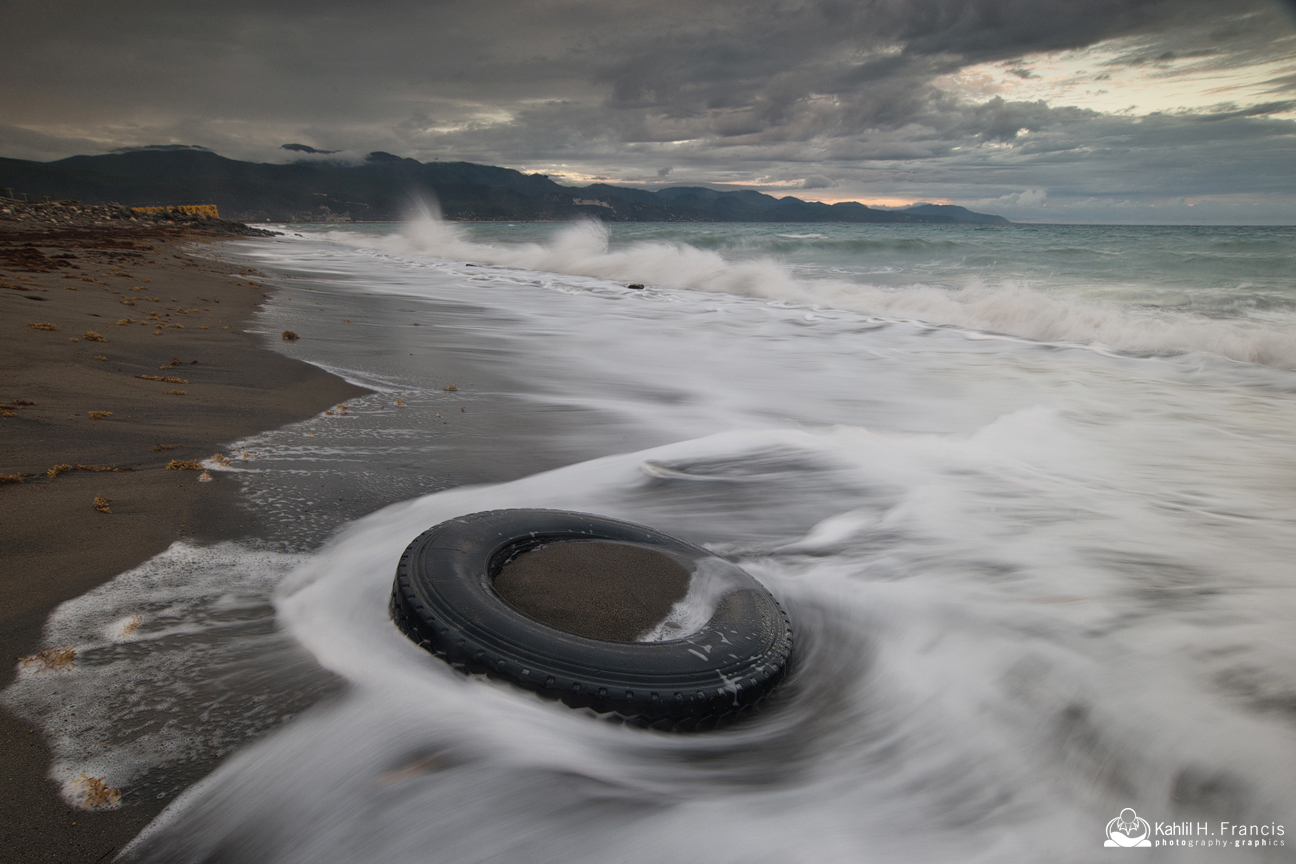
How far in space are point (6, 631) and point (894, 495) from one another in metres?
3.80

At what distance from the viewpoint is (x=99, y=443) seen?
321 cm

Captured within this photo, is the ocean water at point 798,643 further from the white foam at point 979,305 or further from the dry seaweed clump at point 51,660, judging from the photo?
the white foam at point 979,305

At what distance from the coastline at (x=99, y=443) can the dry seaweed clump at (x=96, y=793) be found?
19mm

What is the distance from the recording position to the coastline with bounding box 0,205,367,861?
1375mm

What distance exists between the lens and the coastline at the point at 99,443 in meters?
1.38

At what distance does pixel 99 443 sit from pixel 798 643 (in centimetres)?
352

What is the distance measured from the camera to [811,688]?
2182 millimetres

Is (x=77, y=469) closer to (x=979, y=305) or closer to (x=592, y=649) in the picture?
(x=592, y=649)

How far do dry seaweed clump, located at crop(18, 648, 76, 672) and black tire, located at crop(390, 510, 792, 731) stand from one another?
2.73 ft

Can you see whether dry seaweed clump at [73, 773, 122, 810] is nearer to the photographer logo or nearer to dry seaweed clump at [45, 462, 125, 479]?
dry seaweed clump at [45, 462, 125, 479]

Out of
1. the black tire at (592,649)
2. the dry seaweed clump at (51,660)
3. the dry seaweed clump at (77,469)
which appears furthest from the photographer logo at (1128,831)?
the dry seaweed clump at (77,469)

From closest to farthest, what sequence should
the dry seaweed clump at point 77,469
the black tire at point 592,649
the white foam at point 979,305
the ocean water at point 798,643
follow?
the ocean water at point 798,643 → the black tire at point 592,649 → the dry seaweed clump at point 77,469 → the white foam at point 979,305

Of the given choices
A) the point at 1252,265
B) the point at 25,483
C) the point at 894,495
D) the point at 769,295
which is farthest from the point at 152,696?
the point at 1252,265

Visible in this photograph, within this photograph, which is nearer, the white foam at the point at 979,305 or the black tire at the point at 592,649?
the black tire at the point at 592,649
